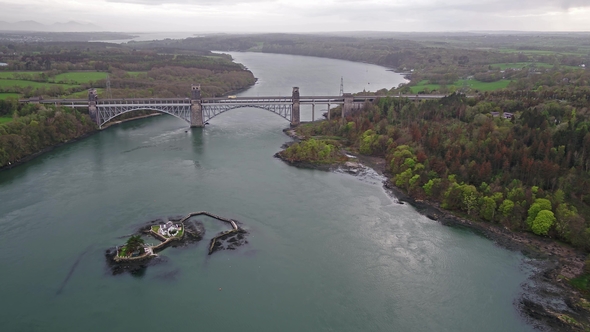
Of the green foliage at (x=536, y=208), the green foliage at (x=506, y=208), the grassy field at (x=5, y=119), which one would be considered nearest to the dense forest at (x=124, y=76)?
the grassy field at (x=5, y=119)

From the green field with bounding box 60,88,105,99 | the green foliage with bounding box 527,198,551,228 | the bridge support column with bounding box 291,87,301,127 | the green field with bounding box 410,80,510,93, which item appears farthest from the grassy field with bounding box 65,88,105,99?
the green foliage with bounding box 527,198,551,228

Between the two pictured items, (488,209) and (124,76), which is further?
(124,76)

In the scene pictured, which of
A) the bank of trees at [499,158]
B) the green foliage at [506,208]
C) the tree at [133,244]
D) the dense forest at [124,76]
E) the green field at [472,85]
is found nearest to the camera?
the tree at [133,244]

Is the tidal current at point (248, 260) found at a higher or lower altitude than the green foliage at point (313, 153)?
lower

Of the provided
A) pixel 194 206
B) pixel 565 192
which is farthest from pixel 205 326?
pixel 565 192

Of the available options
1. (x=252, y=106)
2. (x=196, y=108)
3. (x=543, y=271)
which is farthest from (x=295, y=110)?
(x=543, y=271)

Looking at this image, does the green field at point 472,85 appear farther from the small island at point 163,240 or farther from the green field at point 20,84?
the green field at point 20,84

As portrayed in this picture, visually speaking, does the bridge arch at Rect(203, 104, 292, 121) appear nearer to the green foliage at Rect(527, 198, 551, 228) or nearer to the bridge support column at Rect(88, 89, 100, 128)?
the bridge support column at Rect(88, 89, 100, 128)

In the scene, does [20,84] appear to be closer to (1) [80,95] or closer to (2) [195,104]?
(1) [80,95]
